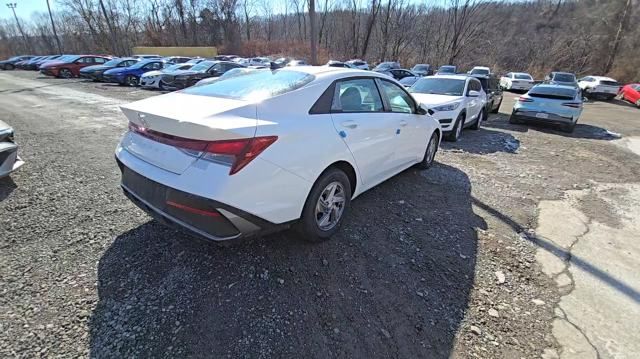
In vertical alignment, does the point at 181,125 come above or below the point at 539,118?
above

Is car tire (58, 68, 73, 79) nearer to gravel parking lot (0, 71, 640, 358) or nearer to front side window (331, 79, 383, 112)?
gravel parking lot (0, 71, 640, 358)

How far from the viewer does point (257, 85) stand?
115 inches

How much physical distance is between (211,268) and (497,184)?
4.40 metres

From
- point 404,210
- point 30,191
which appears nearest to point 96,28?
point 30,191

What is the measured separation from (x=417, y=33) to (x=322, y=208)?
146 feet

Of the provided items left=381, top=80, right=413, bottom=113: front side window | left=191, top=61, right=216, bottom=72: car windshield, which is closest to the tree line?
left=191, top=61, right=216, bottom=72: car windshield

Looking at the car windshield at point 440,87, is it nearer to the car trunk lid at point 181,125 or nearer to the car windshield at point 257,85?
the car windshield at point 257,85

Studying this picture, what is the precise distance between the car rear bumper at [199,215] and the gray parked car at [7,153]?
2974 millimetres

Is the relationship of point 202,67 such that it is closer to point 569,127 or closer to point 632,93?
point 569,127

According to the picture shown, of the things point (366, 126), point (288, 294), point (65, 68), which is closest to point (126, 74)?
point (65, 68)

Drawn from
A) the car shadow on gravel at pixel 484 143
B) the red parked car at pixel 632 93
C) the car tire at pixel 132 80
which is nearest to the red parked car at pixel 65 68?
the car tire at pixel 132 80

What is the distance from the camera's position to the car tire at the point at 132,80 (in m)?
18.2

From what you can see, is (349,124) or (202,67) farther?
(202,67)

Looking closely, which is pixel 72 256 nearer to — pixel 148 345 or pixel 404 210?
pixel 148 345
